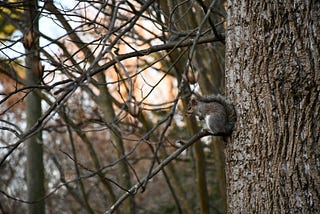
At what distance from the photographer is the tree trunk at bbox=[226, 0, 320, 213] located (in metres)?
2.50

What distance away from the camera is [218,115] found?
8.90 feet

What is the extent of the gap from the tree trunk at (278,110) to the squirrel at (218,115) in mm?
47

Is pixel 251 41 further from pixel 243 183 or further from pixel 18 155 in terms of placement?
pixel 18 155

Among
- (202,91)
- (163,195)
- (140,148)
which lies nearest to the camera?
(202,91)

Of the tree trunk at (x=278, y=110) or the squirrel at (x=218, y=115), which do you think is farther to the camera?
the squirrel at (x=218, y=115)

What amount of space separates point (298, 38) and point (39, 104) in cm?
381

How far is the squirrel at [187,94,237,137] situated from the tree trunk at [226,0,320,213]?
47mm

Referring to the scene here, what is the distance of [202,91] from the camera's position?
19.1 ft

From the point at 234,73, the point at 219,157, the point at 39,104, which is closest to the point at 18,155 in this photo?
the point at 39,104

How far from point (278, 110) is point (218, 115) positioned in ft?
1.01

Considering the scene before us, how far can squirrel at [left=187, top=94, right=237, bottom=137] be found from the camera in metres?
2.71

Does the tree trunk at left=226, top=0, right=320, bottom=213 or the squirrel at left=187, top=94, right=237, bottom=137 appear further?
the squirrel at left=187, top=94, right=237, bottom=137

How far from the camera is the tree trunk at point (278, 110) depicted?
2.50 m

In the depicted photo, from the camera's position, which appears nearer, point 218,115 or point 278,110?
point 278,110
